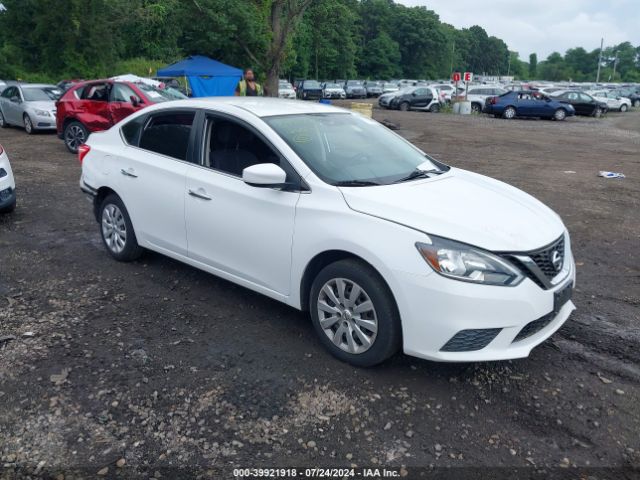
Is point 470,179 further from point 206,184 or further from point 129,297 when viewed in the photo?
point 129,297

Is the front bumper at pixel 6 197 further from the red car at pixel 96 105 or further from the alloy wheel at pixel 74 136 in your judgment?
the alloy wheel at pixel 74 136

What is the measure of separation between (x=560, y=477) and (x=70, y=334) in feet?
11.1

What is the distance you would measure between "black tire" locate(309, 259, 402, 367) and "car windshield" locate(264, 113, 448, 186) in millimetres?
635

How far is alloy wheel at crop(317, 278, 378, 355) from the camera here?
11.7 ft

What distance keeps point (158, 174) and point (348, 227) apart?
2.10 m

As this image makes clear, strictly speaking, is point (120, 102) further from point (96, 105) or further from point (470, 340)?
point (470, 340)

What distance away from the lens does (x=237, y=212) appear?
4.23 meters

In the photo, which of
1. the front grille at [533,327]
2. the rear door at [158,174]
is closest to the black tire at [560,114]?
the rear door at [158,174]

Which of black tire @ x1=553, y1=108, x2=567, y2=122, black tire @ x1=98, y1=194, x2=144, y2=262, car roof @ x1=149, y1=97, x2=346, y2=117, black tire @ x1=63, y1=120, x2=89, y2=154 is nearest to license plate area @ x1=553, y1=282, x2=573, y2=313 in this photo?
car roof @ x1=149, y1=97, x2=346, y2=117

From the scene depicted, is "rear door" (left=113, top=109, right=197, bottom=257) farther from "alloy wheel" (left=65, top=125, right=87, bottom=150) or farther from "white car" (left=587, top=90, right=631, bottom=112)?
"white car" (left=587, top=90, right=631, bottom=112)

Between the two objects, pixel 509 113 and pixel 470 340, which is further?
pixel 509 113

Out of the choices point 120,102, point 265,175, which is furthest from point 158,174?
point 120,102

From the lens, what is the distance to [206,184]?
4.47m

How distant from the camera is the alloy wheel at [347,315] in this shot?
11.7ft
